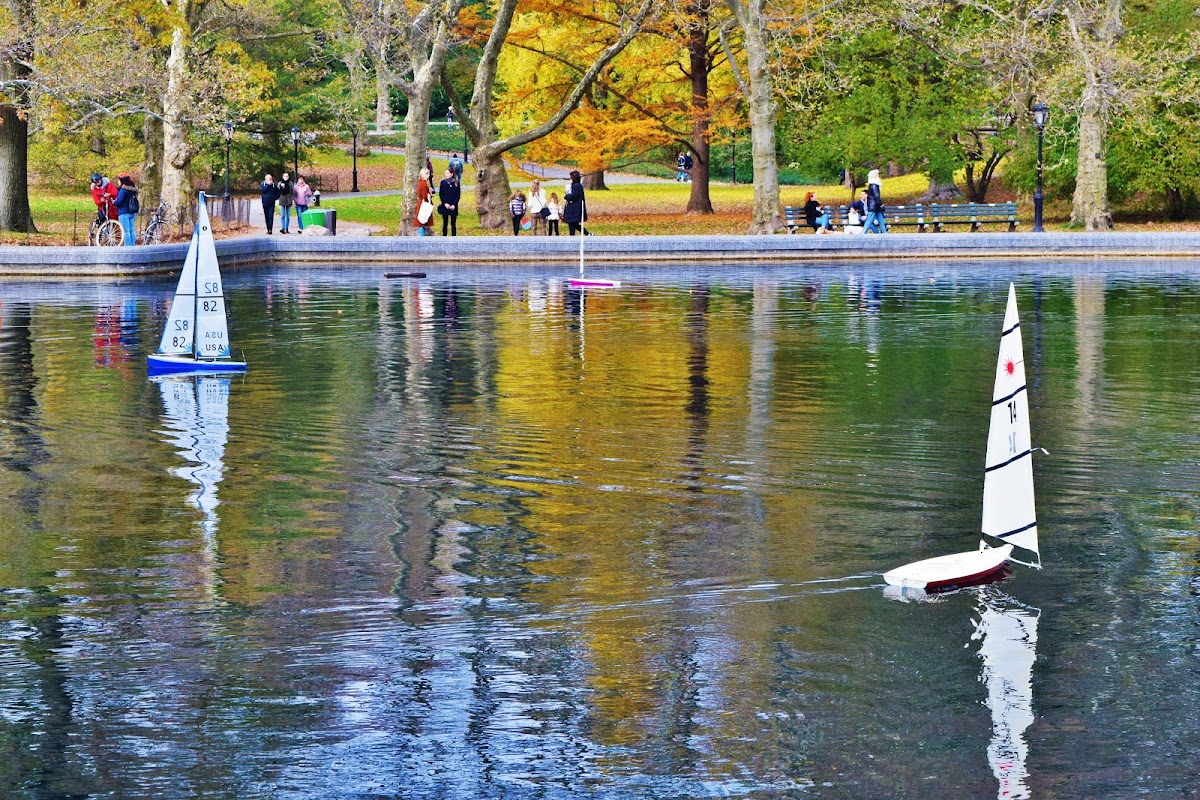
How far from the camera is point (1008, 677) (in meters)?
9.45

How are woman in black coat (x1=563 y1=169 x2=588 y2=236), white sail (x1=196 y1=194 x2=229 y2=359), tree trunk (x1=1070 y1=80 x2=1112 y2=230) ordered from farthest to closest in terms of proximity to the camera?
tree trunk (x1=1070 y1=80 x2=1112 y2=230) < woman in black coat (x1=563 y1=169 x2=588 y2=236) < white sail (x1=196 y1=194 x2=229 y2=359)

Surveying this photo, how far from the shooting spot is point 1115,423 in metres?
16.8

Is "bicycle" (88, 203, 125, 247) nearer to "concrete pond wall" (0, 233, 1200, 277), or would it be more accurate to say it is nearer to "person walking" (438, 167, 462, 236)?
"concrete pond wall" (0, 233, 1200, 277)

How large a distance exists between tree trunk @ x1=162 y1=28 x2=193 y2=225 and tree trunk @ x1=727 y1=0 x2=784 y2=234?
499 inches

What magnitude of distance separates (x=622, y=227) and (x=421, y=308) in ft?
63.8

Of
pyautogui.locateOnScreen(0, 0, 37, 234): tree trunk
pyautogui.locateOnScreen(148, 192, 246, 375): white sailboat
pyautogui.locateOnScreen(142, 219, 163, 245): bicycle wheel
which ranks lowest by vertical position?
pyautogui.locateOnScreen(148, 192, 246, 375): white sailboat

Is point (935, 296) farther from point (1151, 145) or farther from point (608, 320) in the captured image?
point (1151, 145)

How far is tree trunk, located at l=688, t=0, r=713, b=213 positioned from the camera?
49.6 m

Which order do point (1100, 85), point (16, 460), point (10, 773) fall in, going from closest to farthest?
point (10, 773)
point (16, 460)
point (1100, 85)

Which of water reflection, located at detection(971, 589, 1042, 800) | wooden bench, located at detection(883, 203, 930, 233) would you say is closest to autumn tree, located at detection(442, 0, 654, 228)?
wooden bench, located at detection(883, 203, 930, 233)

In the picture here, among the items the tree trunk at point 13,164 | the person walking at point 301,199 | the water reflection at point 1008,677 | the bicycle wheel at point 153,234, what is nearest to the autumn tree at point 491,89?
the person walking at point 301,199

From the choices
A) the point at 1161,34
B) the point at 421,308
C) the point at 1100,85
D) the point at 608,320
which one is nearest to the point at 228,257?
the point at 421,308

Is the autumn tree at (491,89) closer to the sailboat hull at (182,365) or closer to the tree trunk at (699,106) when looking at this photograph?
the tree trunk at (699,106)

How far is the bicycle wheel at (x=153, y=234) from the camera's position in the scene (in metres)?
38.3
